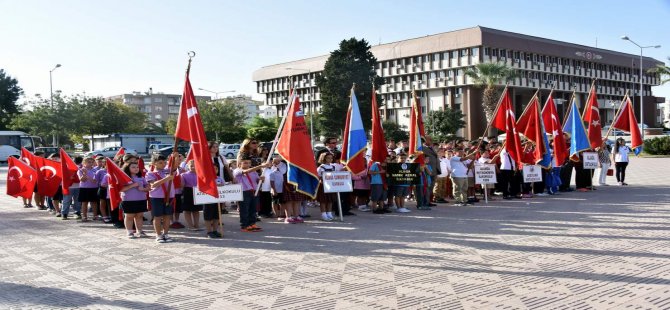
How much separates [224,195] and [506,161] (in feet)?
31.0

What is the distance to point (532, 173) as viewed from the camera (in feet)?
57.2

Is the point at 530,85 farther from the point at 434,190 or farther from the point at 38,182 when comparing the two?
the point at 38,182

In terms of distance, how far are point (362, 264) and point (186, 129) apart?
455cm

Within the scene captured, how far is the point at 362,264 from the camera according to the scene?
27.8ft

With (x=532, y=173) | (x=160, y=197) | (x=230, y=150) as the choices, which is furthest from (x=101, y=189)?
(x=230, y=150)

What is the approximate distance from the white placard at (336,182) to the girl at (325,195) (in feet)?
0.71

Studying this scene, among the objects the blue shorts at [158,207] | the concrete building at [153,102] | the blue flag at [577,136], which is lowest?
the blue shorts at [158,207]

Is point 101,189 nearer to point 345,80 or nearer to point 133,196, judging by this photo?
point 133,196

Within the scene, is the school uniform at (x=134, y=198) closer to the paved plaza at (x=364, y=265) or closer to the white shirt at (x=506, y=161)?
the paved plaza at (x=364, y=265)

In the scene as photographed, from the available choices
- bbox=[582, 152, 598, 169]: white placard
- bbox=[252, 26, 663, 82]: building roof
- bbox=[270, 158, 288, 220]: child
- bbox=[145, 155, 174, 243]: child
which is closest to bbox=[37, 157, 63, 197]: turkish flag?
bbox=[145, 155, 174, 243]: child

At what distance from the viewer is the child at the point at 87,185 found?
14.1m

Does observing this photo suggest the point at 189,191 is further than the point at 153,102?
No

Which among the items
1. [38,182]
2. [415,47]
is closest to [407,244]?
[38,182]

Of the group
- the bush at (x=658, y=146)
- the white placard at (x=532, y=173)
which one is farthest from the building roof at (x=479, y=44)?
the white placard at (x=532, y=173)
